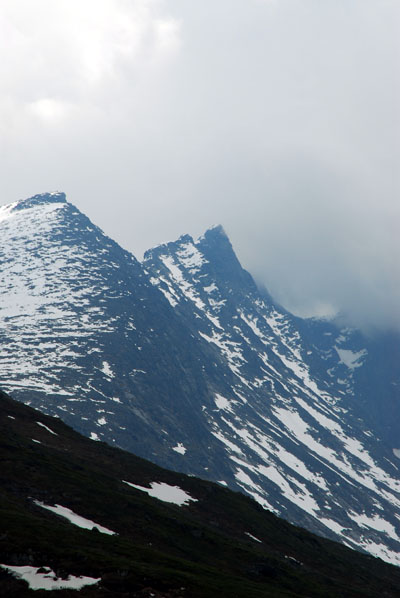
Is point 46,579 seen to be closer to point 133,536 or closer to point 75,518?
point 75,518

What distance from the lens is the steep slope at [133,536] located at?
3897 cm

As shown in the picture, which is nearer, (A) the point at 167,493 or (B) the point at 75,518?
(B) the point at 75,518

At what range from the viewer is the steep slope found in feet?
128

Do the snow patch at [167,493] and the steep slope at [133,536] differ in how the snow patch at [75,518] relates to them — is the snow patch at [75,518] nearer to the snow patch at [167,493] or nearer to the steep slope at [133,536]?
the steep slope at [133,536]

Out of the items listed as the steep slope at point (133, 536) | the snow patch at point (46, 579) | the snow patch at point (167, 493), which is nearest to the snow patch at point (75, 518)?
the steep slope at point (133, 536)

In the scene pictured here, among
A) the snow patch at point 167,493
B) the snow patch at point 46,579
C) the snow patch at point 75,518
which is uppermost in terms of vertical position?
the snow patch at point 167,493

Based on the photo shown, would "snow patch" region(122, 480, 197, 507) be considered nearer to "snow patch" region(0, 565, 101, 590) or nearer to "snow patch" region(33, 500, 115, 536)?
"snow patch" region(33, 500, 115, 536)

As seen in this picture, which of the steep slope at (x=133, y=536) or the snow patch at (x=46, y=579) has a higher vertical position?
the steep slope at (x=133, y=536)

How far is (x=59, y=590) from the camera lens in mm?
34500

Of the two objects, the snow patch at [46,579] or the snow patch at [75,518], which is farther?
the snow patch at [75,518]

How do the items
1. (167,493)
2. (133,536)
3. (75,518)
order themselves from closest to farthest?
(75,518) → (133,536) → (167,493)

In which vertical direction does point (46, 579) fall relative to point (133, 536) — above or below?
below

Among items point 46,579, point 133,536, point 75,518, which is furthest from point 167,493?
point 46,579

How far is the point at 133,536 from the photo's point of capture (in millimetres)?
60344
